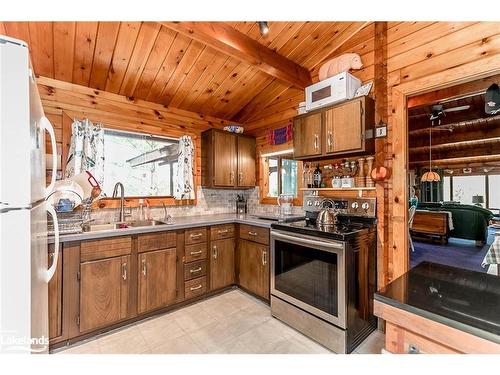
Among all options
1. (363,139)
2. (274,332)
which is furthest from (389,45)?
(274,332)

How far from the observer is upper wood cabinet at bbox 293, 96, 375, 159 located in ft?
7.28

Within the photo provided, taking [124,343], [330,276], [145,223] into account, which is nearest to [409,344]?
[330,276]

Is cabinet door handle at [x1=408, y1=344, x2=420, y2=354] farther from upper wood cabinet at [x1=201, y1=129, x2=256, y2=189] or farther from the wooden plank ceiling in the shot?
upper wood cabinet at [x1=201, y1=129, x2=256, y2=189]

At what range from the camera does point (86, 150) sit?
2551 millimetres

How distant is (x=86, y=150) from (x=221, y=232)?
179 cm

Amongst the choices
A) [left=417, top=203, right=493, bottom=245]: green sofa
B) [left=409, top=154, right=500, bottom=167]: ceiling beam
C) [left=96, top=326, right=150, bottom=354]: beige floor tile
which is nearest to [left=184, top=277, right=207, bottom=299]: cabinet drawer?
[left=96, top=326, right=150, bottom=354]: beige floor tile

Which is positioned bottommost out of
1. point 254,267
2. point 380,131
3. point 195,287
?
point 195,287

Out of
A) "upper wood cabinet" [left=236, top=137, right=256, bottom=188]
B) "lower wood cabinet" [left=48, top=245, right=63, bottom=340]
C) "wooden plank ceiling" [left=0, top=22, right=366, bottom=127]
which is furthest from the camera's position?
"upper wood cabinet" [left=236, top=137, right=256, bottom=188]

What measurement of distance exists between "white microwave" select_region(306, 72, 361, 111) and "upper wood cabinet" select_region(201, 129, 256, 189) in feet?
4.34

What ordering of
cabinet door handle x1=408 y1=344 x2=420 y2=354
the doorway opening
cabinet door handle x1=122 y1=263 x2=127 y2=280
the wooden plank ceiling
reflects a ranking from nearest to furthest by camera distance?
cabinet door handle x1=408 y1=344 x2=420 y2=354 → the wooden plank ceiling → cabinet door handle x1=122 y1=263 x2=127 y2=280 → the doorway opening

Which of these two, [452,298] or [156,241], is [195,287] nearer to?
[156,241]

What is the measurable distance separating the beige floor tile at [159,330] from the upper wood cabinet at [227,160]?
1.74 m

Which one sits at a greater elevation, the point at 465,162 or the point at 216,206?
the point at 465,162
